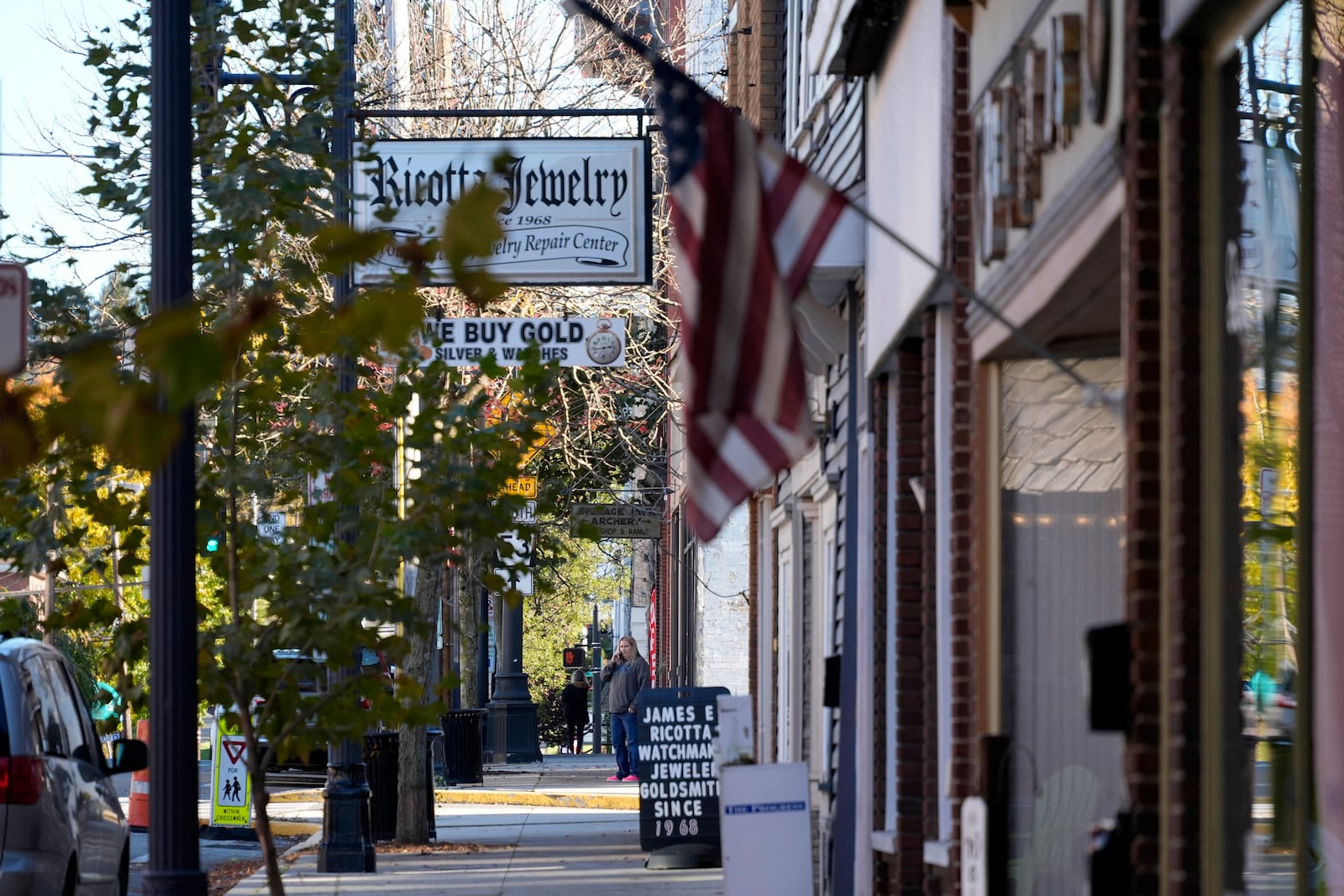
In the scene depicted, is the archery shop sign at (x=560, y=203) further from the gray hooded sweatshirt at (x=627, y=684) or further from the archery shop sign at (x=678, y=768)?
the gray hooded sweatshirt at (x=627, y=684)

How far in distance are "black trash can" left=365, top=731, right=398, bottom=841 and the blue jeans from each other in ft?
22.7

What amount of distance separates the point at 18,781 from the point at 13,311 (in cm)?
241

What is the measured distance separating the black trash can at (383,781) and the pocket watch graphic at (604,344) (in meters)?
5.31

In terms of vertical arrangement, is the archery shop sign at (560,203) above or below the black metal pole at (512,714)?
above

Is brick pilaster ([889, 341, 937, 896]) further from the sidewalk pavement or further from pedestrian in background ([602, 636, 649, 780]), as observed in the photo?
pedestrian in background ([602, 636, 649, 780])

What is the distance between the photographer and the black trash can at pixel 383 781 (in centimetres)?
1736

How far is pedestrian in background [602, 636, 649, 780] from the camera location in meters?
24.3

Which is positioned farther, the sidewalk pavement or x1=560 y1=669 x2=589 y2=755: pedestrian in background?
x1=560 y1=669 x2=589 y2=755: pedestrian in background

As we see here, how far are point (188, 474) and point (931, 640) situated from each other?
3.42 metres

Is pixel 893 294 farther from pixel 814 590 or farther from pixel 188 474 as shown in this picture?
pixel 814 590

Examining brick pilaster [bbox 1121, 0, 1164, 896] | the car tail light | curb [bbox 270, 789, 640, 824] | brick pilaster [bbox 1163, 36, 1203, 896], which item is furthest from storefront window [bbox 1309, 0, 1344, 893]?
curb [bbox 270, 789, 640, 824]

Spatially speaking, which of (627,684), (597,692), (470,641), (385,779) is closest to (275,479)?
(385,779)

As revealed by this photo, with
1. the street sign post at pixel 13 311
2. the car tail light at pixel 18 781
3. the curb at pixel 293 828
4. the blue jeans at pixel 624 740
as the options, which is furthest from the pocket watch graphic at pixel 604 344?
the blue jeans at pixel 624 740

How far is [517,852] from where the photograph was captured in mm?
16297
